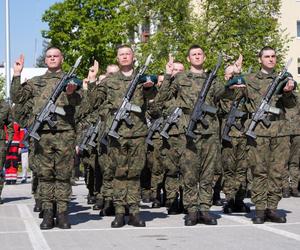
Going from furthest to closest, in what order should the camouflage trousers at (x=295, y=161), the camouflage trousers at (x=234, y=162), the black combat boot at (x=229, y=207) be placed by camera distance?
the camouflage trousers at (x=295, y=161), the camouflage trousers at (x=234, y=162), the black combat boot at (x=229, y=207)

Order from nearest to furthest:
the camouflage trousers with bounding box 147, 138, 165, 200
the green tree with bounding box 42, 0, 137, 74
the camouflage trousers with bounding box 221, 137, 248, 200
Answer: the camouflage trousers with bounding box 221, 137, 248, 200 < the camouflage trousers with bounding box 147, 138, 165, 200 < the green tree with bounding box 42, 0, 137, 74

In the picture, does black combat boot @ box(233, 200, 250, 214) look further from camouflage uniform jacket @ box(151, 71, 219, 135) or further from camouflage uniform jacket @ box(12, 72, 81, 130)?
camouflage uniform jacket @ box(12, 72, 81, 130)

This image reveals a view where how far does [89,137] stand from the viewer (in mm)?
12656

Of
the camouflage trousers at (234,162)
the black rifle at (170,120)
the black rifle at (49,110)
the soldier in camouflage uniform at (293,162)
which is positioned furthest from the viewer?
the soldier in camouflage uniform at (293,162)

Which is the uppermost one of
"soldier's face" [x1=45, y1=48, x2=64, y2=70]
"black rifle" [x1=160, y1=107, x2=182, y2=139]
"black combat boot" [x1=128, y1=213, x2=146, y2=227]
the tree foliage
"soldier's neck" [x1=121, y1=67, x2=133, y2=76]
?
the tree foliage

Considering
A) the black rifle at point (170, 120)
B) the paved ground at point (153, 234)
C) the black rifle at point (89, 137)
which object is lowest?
the paved ground at point (153, 234)

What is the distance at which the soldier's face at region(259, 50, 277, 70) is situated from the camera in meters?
9.93

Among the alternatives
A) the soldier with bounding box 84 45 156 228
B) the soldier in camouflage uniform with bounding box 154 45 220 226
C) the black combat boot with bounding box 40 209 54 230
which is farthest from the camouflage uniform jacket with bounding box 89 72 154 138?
the black combat boot with bounding box 40 209 54 230

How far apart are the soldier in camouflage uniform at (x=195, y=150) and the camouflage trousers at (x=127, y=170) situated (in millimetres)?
567

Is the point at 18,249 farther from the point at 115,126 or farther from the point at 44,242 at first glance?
the point at 115,126

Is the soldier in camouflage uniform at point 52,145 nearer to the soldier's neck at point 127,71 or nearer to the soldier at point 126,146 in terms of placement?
the soldier at point 126,146

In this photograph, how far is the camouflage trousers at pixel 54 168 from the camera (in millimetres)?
9703

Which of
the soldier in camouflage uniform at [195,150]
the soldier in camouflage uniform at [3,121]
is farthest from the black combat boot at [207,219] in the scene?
the soldier in camouflage uniform at [3,121]

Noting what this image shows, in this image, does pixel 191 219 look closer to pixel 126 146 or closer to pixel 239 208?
pixel 126 146
